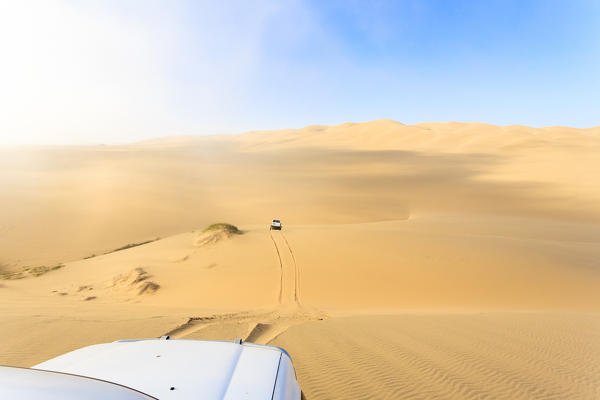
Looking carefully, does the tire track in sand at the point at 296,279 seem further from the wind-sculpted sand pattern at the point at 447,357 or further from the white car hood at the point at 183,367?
the white car hood at the point at 183,367

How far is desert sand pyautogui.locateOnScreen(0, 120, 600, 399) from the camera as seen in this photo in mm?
5906

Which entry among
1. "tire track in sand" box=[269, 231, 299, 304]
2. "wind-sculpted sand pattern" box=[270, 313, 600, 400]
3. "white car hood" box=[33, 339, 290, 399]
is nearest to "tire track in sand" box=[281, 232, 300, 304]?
"tire track in sand" box=[269, 231, 299, 304]

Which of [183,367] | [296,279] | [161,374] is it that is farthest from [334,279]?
[161,374]

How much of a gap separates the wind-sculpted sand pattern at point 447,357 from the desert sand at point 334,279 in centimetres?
3

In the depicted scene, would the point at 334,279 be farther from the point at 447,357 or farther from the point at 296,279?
the point at 447,357

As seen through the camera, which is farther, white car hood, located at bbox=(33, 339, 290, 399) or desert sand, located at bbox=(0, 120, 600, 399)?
desert sand, located at bbox=(0, 120, 600, 399)

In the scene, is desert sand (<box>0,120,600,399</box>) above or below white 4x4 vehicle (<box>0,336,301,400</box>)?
below

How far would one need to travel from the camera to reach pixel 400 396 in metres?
4.81

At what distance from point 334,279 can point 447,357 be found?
25.6 ft

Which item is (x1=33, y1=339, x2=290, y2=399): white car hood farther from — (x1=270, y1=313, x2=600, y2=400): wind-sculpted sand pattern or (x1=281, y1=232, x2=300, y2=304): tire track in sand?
(x1=281, y1=232, x2=300, y2=304): tire track in sand

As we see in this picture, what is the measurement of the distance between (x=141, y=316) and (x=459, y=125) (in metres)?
126

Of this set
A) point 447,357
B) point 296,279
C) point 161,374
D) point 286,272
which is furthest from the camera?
point 286,272

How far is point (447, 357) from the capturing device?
20.1 ft

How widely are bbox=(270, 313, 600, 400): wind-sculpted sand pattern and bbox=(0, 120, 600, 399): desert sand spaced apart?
0.03 meters
